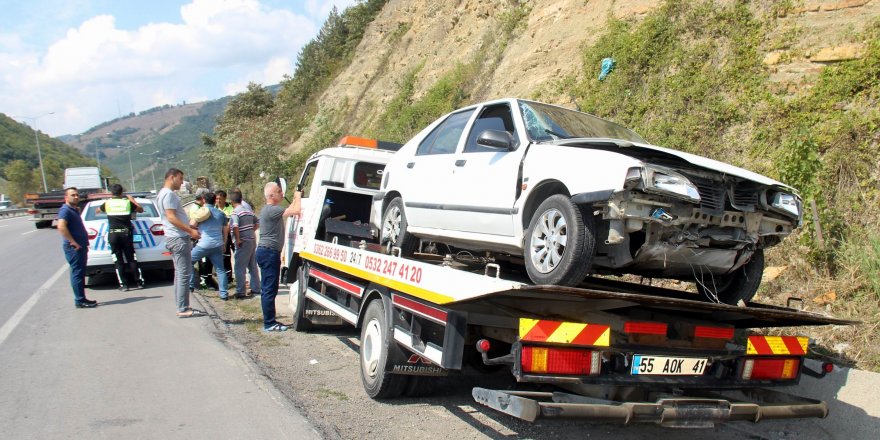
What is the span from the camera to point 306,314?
782 cm

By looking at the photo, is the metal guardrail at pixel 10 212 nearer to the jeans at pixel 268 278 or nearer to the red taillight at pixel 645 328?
the jeans at pixel 268 278

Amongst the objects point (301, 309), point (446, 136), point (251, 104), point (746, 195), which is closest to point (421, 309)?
point (446, 136)

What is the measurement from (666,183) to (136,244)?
10208mm

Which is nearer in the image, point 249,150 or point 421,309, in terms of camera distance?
point 421,309

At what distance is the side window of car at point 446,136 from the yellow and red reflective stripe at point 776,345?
299 centimetres

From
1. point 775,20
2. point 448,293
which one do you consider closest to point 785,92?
point 775,20

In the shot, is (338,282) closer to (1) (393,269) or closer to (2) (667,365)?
(1) (393,269)

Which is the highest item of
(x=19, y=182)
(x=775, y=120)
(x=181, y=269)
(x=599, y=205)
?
(x=775, y=120)

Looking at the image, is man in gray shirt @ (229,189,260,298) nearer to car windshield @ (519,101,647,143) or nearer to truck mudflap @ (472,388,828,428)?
car windshield @ (519,101,647,143)

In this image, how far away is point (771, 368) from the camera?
4.21 metres

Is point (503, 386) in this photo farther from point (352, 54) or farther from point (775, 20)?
point (352, 54)

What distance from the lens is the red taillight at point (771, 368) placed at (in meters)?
4.15

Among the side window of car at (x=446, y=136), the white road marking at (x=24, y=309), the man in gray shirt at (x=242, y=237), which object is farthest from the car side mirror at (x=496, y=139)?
the man in gray shirt at (x=242, y=237)

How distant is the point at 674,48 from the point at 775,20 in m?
1.68
